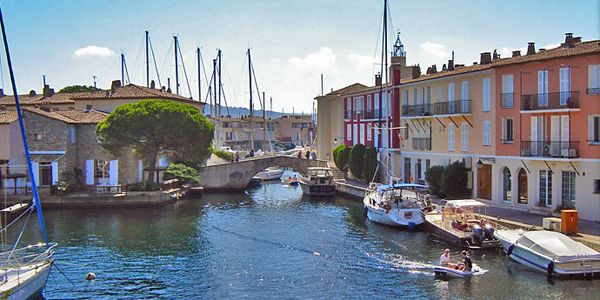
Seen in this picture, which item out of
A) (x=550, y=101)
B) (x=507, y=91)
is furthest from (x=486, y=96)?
(x=550, y=101)

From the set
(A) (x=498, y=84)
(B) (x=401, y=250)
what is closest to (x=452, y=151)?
(A) (x=498, y=84)

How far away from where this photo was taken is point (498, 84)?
44.2m

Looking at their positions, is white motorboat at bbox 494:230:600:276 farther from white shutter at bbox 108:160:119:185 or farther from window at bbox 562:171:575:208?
white shutter at bbox 108:160:119:185

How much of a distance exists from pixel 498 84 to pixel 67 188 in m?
37.5

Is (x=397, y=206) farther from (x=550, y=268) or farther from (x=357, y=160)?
(x=357, y=160)

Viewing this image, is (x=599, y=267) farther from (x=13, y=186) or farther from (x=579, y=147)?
(x=13, y=186)

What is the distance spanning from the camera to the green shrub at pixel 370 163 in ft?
208

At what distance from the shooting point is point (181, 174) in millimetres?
66938

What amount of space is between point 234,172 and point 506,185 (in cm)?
3637

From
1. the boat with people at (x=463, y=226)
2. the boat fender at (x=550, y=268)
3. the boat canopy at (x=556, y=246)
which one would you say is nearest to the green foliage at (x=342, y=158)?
the boat with people at (x=463, y=226)

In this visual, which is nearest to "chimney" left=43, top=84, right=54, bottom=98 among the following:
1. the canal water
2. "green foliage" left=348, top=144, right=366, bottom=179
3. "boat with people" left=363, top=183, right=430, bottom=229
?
the canal water

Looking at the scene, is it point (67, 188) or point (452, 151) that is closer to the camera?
point (452, 151)

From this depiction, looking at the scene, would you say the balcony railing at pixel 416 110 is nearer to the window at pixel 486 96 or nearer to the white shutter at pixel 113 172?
the window at pixel 486 96

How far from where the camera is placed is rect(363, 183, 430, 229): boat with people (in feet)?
136
